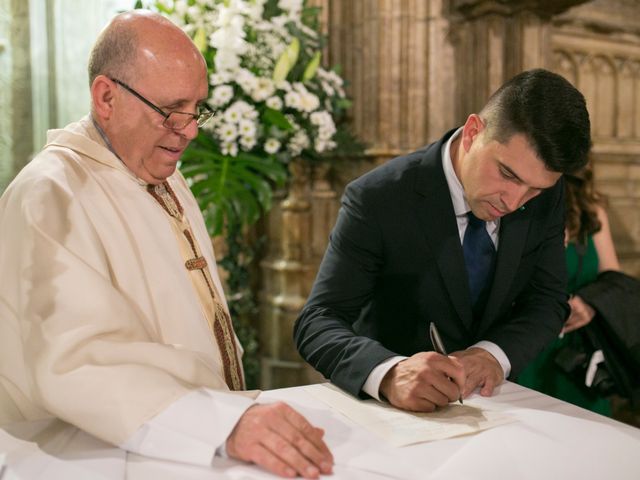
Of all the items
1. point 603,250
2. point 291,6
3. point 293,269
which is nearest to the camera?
point 603,250

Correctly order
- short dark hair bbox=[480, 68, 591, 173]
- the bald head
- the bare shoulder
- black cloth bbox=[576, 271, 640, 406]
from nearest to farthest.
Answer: the bald head, short dark hair bbox=[480, 68, 591, 173], black cloth bbox=[576, 271, 640, 406], the bare shoulder

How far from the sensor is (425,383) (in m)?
1.48

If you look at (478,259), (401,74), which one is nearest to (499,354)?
(478,259)

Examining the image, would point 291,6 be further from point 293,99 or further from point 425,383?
point 425,383

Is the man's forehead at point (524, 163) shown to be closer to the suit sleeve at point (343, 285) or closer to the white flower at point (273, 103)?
the suit sleeve at point (343, 285)

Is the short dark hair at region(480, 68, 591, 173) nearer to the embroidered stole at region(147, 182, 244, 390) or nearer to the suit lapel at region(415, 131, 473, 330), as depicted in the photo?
the suit lapel at region(415, 131, 473, 330)

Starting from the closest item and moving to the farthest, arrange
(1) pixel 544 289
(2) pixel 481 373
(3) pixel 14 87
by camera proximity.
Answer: (2) pixel 481 373, (1) pixel 544 289, (3) pixel 14 87

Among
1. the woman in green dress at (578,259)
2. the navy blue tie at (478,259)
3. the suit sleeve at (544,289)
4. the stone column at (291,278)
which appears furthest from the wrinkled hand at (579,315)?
the stone column at (291,278)

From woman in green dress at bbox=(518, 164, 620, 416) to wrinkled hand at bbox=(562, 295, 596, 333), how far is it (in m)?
0.15

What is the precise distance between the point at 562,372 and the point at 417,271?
1409 millimetres

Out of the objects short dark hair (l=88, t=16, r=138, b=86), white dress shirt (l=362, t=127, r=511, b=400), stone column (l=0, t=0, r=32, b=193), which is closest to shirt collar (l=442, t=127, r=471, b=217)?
white dress shirt (l=362, t=127, r=511, b=400)

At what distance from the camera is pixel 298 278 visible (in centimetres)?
399

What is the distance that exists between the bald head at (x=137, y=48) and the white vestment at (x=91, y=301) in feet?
0.64

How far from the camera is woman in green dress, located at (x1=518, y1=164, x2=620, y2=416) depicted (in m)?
3.03
